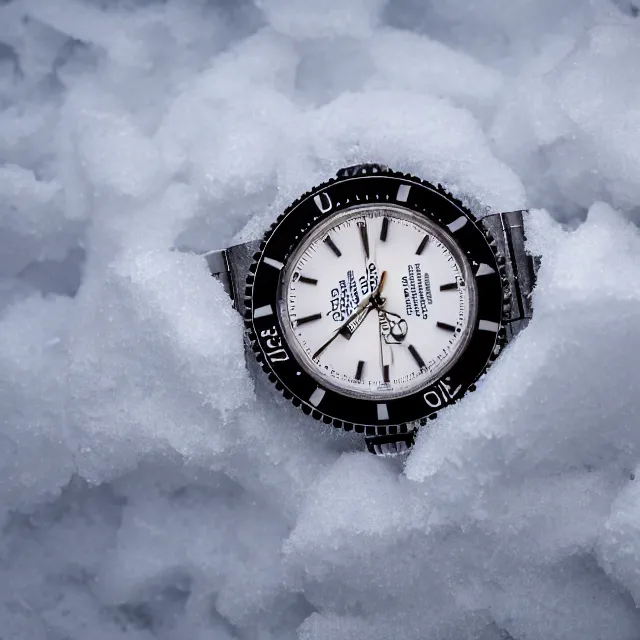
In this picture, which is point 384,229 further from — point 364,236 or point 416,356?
point 416,356

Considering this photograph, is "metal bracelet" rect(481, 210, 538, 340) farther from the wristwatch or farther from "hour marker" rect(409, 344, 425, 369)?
"hour marker" rect(409, 344, 425, 369)

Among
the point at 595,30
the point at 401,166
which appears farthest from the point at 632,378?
the point at 595,30

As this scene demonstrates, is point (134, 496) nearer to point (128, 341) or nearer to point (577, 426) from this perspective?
point (128, 341)

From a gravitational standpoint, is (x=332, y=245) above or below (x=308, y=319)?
above

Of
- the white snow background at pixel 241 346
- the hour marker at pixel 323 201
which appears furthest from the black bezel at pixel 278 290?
the white snow background at pixel 241 346

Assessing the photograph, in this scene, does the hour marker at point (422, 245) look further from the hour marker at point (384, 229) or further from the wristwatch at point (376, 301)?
the hour marker at point (384, 229)

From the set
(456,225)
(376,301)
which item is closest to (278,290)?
(376,301)

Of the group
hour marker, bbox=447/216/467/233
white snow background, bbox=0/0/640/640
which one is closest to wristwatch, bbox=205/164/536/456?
hour marker, bbox=447/216/467/233
